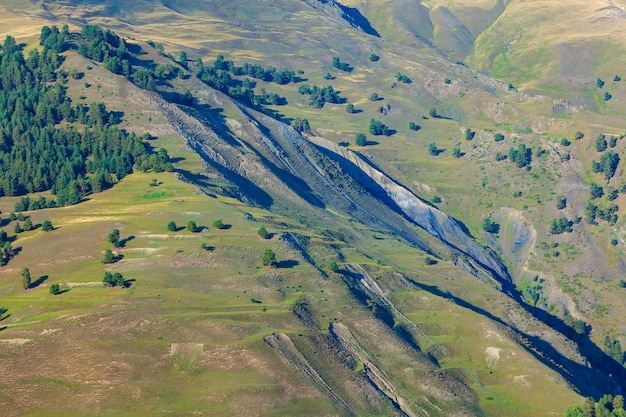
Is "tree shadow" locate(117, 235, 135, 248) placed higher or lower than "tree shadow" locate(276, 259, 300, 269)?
higher

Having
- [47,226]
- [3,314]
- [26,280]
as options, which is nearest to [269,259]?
[26,280]

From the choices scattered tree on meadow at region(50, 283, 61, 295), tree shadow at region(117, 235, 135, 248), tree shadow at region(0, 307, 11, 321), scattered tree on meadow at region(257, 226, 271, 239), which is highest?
scattered tree on meadow at region(257, 226, 271, 239)

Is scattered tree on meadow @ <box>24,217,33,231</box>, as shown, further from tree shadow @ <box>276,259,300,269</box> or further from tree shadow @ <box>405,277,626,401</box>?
tree shadow @ <box>405,277,626,401</box>

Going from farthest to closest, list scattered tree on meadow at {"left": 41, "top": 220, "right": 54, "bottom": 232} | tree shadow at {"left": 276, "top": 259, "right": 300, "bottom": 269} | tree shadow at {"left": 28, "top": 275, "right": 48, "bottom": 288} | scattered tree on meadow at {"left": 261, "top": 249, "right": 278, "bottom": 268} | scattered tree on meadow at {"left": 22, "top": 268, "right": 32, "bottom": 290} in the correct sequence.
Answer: scattered tree on meadow at {"left": 41, "top": 220, "right": 54, "bottom": 232}
tree shadow at {"left": 276, "top": 259, "right": 300, "bottom": 269}
scattered tree on meadow at {"left": 261, "top": 249, "right": 278, "bottom": 268}
tree shadow at {"left": 28, "top": 275, "right": 48, "bottom": 288}
scattered tree on meadow at {"left": 22, "top": 268, "right": 32, "bottom": 290}

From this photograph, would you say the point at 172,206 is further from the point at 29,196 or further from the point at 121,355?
the point at 121,355

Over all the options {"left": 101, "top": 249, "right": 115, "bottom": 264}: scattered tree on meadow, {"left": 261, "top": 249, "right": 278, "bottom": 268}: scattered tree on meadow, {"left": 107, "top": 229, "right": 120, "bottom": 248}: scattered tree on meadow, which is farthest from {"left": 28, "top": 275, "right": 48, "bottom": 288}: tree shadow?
{"left": 261, "top": 249, "right": 278, "bottom": 268}: scattered tree on meadow

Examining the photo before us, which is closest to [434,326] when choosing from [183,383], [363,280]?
[363,280]

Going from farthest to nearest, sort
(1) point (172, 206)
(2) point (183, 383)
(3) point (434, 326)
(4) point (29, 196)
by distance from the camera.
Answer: (4) point (29, 196) → (1) point (172, 206) → (3) point (434, 326) → (2) point (183, 383)

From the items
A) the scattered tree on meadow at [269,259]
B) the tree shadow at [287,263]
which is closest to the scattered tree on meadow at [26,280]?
the scattered tree on meadow at [269,259]

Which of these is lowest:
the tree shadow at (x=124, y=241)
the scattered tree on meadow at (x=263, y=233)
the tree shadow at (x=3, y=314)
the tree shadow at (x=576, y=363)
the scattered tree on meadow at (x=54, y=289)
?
the tree shadow at (x=576, y=363)

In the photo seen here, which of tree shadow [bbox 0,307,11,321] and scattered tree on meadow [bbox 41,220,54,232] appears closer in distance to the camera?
tree shadow [bbox 0,307,11,321]

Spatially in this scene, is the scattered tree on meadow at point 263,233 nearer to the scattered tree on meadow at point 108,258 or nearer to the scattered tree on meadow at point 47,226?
the scattered tree on meadow at point 108,258
